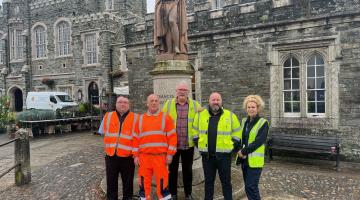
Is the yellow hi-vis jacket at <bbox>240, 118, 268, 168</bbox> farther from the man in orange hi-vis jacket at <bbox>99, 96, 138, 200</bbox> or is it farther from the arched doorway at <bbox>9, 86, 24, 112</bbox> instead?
the arched doorway at <bbox>9, 86, 24, 112</bbox>

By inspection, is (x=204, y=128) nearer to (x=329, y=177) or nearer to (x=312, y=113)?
(x=329, y=177)

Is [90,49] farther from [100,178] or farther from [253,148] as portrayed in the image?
[253,148]

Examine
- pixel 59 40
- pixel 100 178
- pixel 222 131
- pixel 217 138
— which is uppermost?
pixel 59 40

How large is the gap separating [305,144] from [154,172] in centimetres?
639

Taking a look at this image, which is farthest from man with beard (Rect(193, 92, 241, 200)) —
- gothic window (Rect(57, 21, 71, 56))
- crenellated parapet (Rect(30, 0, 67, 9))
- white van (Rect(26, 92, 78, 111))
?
crenellated parapet (Rect(30, 0, 67, 9))

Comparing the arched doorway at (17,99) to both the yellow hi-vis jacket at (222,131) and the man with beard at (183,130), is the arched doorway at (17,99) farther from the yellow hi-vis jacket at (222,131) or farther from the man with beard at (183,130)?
the yellow hi-vis jacket at (222,131)

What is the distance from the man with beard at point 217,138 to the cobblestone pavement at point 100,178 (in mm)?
1182

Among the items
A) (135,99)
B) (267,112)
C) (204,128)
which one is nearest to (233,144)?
(204,128)

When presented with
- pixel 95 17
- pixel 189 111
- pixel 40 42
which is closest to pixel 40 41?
pixel 40 42

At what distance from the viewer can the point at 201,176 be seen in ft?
17.9

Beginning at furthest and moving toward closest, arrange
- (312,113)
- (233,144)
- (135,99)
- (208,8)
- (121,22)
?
(121,22), (135,99), (208,8), (312,113), (233,144)

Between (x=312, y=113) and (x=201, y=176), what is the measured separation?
5.93 metres

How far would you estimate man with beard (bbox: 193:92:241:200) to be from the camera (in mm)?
4141

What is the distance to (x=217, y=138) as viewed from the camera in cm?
416
